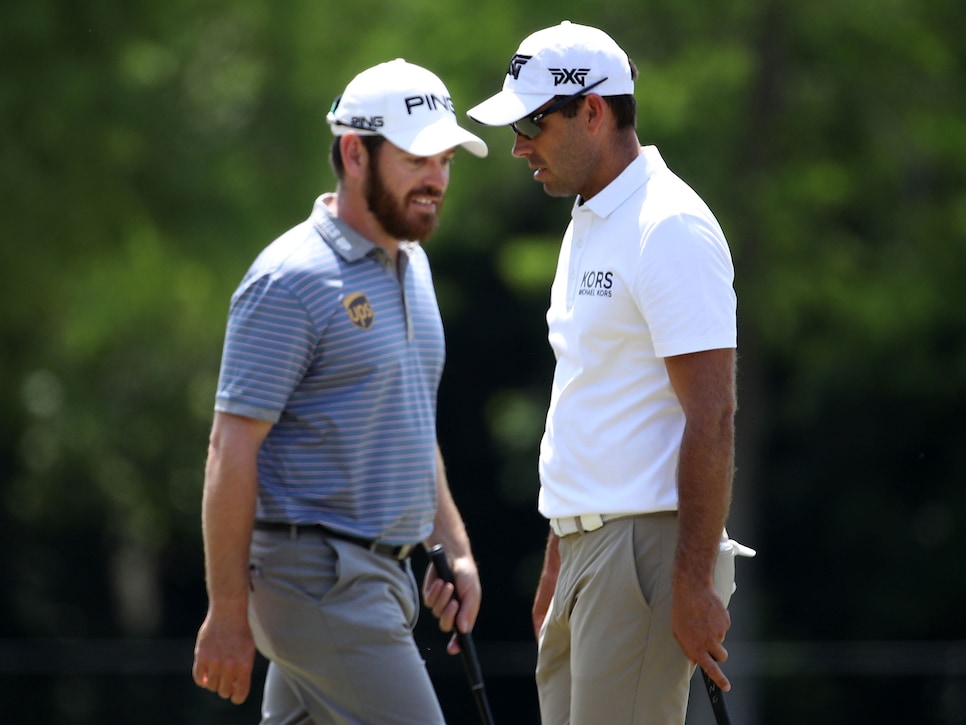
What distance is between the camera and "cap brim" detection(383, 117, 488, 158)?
363cm

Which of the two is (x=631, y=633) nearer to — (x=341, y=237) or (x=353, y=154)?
(x=341, y=237)

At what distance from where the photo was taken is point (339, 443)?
355cm

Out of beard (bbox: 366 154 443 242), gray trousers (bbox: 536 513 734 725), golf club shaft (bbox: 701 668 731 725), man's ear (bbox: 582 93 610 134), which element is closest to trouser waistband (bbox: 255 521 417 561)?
gray trousers (bbox: 536 513 734 725)

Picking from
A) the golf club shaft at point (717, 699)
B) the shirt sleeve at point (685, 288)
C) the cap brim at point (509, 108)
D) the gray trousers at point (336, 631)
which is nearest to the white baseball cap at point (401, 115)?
the cap brim at point (509, 108)

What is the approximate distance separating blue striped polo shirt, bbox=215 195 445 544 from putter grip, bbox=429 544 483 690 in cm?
18

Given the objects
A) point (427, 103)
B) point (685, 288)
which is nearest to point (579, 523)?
point (685, 288)

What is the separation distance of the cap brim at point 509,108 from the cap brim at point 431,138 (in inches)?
8.4

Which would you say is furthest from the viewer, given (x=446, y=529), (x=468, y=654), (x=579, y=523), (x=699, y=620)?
(x=446, y=529)

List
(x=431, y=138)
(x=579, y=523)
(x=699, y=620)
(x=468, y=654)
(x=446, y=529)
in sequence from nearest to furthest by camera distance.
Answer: (x=699, y=620)
(x=579, y=523)
(x=431, y=138)
(x=468, y=654)
(x=446, y=529)

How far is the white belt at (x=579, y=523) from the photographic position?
3260 millimetres

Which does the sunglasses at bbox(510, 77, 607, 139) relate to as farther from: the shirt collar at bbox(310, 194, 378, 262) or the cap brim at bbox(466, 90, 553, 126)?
the shirt collar at bbox(310, 194, 378, 262)

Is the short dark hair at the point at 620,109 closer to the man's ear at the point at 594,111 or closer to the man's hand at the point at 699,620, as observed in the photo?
the man's ear at the point at 594,111

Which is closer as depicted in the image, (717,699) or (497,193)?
(717,699)

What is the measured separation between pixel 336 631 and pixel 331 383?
0.61 meters
